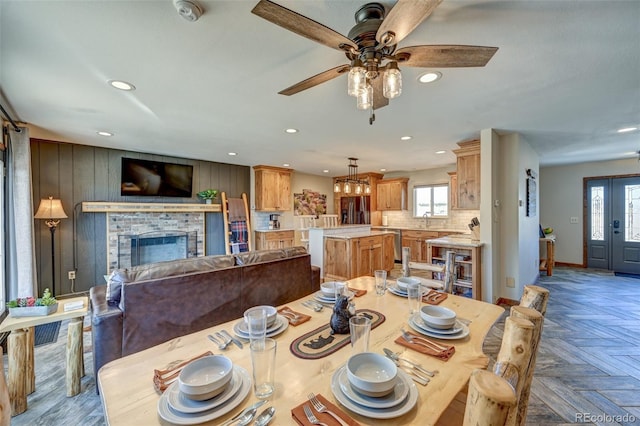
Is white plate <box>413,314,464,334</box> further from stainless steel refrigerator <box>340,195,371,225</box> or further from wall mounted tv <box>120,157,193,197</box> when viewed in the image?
stainless steel refrigerator <box>340,195,371,225</box>

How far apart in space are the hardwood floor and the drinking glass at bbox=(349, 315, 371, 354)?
1.64 metres

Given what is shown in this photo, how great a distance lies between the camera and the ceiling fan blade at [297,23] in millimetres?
1048

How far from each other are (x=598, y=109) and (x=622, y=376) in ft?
8.34

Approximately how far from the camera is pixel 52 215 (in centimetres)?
372

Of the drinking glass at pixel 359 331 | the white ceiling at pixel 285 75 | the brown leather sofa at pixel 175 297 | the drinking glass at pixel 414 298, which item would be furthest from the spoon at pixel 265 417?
the white ceiling at pixel 285 75

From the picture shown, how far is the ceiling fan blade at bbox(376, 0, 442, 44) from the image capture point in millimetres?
1008

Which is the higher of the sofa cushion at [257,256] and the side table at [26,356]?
the sofa cushion at [257,256]

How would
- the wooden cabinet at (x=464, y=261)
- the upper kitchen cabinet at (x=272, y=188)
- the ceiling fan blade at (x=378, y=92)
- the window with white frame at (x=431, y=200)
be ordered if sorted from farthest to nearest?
the window with white frame at (x=431, y=200), the upper kitchen cabinet at (x=272, y=188), the wooden cabinet at (x=464, y=261), the ceiling fan blade at (x=378, y=92)

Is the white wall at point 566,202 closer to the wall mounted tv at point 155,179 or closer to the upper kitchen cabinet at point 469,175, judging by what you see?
the upper kitchen cabinet at point 469,175

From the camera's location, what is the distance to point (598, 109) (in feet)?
9.05

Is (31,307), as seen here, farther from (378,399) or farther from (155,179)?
(155,179)

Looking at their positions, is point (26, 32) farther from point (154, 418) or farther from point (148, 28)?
point (154, 418)

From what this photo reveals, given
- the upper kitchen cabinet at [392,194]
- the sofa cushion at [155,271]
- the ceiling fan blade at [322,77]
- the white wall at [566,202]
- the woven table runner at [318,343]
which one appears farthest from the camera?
the upper kitchen cabinet at [392,194]

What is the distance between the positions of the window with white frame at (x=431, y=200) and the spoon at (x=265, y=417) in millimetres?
6615
